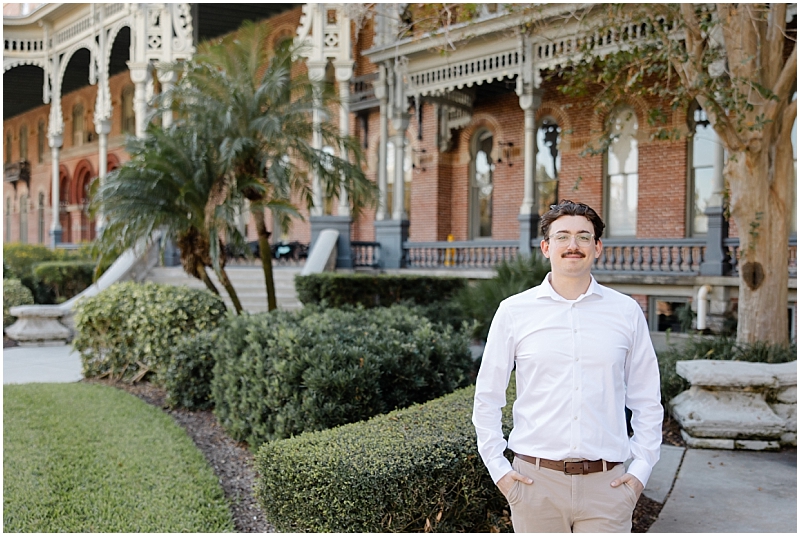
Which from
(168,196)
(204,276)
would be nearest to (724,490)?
(204,276)

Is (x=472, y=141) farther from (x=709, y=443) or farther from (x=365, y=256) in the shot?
(x=709, y=443)

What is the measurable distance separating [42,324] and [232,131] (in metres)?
6.35

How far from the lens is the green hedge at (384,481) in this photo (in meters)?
3.84

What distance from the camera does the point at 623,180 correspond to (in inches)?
641

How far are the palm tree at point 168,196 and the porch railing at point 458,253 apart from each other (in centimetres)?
639

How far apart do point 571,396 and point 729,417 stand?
4424 mm

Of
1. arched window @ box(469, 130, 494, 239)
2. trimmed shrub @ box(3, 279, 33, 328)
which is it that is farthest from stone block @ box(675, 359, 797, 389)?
trimmed shrub @ box(3, 279, 33, 328)

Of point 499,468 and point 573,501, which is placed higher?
point 499,468

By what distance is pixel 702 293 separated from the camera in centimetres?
1160

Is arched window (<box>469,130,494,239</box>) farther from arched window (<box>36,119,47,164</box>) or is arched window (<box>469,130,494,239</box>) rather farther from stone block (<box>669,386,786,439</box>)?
arched window (<box>36,119,47,164</box>)

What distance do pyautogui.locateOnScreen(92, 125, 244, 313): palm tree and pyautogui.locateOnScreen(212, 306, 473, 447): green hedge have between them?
309 centimetres

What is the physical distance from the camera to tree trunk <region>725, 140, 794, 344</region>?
7777 millimetres

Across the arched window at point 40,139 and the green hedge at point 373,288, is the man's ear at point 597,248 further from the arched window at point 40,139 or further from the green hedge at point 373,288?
the arched window at point 40,139

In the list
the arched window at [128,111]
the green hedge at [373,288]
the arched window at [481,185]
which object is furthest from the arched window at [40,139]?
the green hedge at [373,288]
